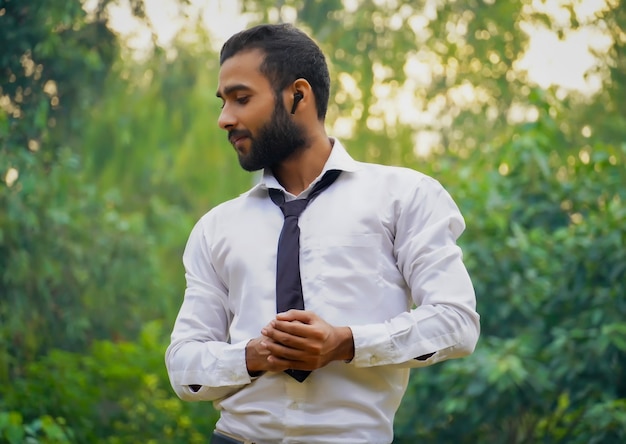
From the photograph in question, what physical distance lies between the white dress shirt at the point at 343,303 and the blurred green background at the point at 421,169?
2.02 meters

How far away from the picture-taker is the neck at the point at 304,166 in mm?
2160

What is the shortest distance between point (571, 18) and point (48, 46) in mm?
2736

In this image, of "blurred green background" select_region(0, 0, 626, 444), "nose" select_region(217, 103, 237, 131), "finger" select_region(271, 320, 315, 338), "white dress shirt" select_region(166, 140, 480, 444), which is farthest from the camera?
"blurred green background" select_region(0, 0, 626, 444)

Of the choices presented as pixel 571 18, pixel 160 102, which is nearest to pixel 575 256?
pixel 571 18

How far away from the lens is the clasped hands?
183 cm

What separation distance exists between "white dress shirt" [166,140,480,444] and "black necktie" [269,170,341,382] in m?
0.02

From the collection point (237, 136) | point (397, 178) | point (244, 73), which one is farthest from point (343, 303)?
point (244, 73)

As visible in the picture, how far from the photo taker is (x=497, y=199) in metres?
5.20

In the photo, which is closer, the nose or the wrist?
the wrist

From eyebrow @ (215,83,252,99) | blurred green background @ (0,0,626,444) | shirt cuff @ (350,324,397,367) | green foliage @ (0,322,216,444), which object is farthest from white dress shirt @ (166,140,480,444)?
green foliage @ (0,322,216,444)

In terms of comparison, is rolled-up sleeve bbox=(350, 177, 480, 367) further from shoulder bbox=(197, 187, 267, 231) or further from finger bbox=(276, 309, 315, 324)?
shoulder bbox=(197, 187, 267, 231)

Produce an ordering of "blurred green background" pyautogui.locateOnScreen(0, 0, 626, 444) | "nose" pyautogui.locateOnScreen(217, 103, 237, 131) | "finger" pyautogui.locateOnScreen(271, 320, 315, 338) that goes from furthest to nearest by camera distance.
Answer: "blurred green background" pyautogui.locateOnScreen(0, 0, 626, 444)
"nose" pyautogui.locateOnScreen(217, 103, 237, 131)
"finger" pyautogui.locateOnScreen(271, 320, 315, 338)

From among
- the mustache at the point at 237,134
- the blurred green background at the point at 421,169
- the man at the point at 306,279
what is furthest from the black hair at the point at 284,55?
the blurred green background at the point at 421,169

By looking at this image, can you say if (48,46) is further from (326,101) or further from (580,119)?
(580,119)
